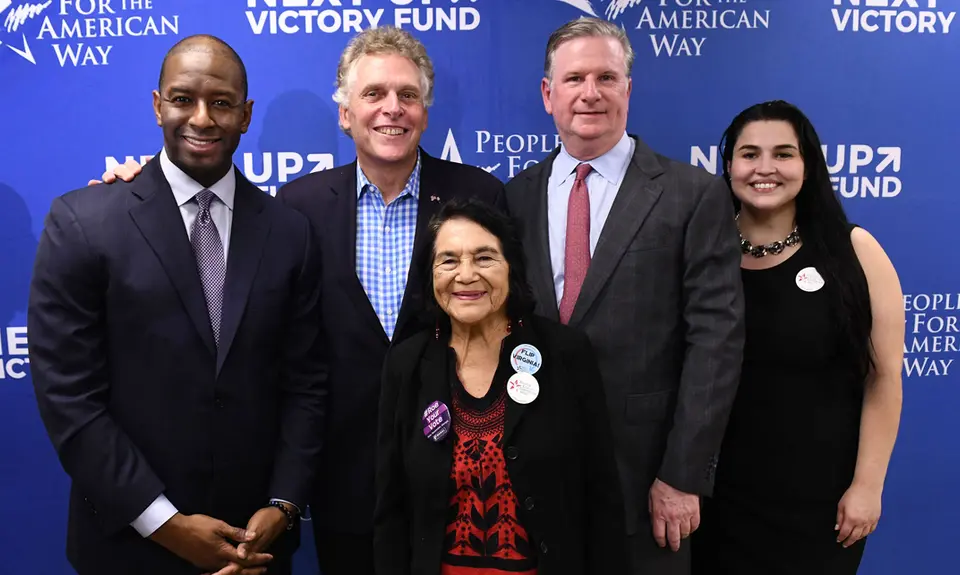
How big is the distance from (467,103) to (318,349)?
1306 mm

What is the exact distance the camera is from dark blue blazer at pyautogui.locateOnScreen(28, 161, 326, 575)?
5.58 feet

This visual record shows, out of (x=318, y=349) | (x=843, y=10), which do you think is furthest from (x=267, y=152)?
(x=843, y=10)

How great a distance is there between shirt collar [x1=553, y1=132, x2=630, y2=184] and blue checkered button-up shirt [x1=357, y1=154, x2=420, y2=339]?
1.52 ft

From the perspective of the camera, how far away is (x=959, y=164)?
2949 millimetres

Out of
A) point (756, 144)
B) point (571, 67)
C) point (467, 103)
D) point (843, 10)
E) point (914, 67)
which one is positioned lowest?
point (756, 144)

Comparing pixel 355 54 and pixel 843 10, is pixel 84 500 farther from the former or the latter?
pixel 843 10

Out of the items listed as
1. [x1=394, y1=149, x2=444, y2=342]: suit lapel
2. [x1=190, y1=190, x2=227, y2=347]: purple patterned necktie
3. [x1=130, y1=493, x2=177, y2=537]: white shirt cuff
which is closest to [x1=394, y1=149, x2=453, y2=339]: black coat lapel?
[x1=394, y1=149, x2=444, y2=342]: suit lapel

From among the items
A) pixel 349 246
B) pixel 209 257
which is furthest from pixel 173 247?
pixel 349 246

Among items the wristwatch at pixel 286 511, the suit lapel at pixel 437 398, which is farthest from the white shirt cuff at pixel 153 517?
the suit lapel at pixel 437 398

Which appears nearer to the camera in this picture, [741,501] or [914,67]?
[741,501]

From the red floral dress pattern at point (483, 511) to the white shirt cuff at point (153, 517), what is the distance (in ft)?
2.32

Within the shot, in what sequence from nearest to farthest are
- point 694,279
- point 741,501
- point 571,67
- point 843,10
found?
1. point 694,279
2. point 571,67
3. point 741,501
4. point 843,10

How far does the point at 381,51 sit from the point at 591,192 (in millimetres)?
770

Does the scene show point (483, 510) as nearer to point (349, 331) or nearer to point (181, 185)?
point (349, 331)
